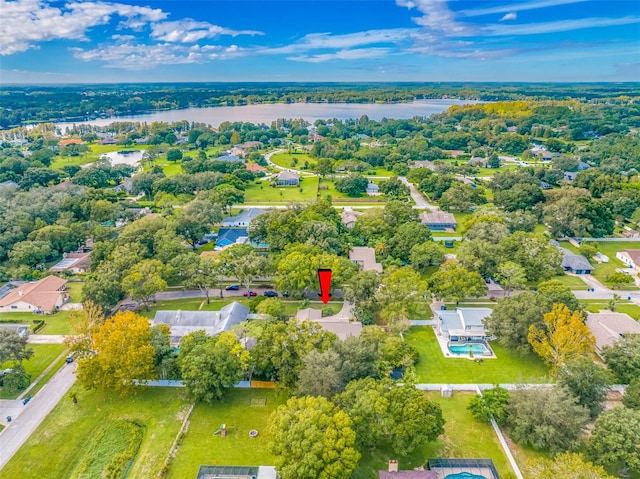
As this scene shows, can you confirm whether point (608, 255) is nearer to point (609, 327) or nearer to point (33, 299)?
point (609, 327)

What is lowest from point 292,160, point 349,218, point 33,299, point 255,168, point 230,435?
point 230,435

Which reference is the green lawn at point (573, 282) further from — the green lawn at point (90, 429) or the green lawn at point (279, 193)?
the green lawn at point (279, 193)

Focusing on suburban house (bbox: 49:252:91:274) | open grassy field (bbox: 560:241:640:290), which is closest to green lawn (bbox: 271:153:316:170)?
suburban house (bbox: 49:252:91:274)

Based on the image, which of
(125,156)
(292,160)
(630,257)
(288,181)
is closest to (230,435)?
(630,257)

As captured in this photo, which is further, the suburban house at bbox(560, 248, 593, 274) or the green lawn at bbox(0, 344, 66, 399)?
the suburban house at bbox(560, 248, 593, 274)

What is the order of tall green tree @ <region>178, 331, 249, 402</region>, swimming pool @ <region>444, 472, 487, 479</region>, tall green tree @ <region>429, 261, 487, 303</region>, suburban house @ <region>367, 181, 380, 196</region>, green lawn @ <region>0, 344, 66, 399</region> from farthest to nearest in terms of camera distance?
1. suburban house @ <region>367, 181, 380, 196</region>
2. tall green tree @ <region>429, 261, 487, 303</region>
3. green lawn @ <region>0, 344, 66, 399</region>
4. tall green tree @ <region>178, 331, 249, 402</region>
5. swimming pool @ <region>444, 472, 487, 479</region>

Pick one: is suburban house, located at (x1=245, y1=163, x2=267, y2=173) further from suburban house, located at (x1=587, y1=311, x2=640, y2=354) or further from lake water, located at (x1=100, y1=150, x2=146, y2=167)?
suburban house, located at (x1=587, y1=311, x2=640, y2=354)

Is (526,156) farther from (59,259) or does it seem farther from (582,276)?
(59,259)
